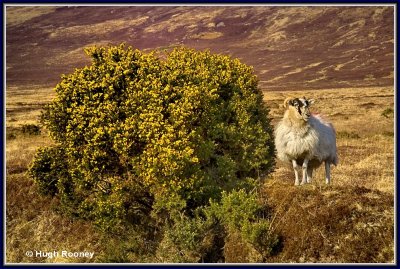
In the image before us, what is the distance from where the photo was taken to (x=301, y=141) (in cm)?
2223

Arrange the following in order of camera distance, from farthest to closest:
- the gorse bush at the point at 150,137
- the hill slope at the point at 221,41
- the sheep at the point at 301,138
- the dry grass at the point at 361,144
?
the hill slope at the point at 221,41, the dry grass at the point at 361,144, the sheep at the point at 301,138, the gorse bush at the point at 150,137

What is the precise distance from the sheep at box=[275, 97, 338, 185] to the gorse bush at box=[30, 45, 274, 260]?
77cm

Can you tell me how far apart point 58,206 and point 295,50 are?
176m

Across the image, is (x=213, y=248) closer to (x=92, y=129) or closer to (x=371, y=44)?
(x=92, y=129)

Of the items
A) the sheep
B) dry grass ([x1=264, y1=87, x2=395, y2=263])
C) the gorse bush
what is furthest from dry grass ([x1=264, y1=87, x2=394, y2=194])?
the gorse bush

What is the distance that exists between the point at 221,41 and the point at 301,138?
16428 centimetres

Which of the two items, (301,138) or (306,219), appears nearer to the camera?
(306,219)

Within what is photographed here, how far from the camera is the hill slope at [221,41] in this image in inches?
5251

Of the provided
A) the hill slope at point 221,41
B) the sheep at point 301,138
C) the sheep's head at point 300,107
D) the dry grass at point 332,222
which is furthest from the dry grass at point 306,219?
the hill slope at point 221,41

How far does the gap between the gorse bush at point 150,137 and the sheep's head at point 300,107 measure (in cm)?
137

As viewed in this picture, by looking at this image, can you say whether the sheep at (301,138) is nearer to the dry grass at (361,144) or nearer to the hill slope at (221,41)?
the dry grass at (361,144)

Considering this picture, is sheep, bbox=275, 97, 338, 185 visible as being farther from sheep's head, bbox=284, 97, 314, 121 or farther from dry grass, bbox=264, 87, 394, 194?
dry grass, bbox=264, 87, 394, 194

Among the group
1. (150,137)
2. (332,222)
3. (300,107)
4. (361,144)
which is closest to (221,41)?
(361,144)

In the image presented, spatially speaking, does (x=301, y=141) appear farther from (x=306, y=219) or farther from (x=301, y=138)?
(x=306, y=219)
